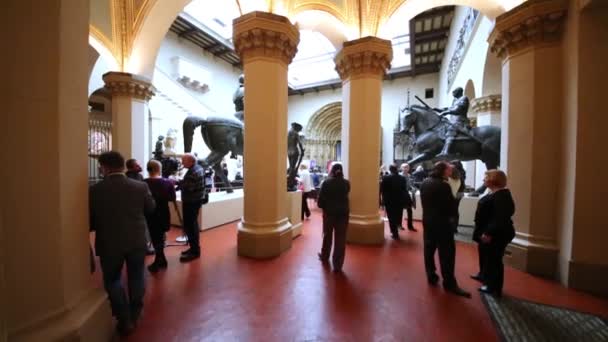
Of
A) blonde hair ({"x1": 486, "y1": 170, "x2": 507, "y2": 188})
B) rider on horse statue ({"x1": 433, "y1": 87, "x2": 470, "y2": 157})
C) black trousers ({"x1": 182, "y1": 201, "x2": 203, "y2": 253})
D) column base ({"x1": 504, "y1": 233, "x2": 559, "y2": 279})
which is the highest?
rider on horse statue ({"x1": 433, "y1": 87, "x2": 470, "y2": 157})

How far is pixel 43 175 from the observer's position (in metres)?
1.51

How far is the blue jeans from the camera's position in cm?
200

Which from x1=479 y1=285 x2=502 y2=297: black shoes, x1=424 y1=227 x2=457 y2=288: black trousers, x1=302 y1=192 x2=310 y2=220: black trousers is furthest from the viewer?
x1=302 y1=192 x2=310 y2=220: black trousers

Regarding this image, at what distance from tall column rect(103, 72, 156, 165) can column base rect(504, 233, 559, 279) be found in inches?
291

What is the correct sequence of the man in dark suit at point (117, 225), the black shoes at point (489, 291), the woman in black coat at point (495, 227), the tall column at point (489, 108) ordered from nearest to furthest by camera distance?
the man in dark suit at point (117, 225), the woman in black coat at point (495, 227), the black shoes at point (489, 291), the tall column at point (489, 108)

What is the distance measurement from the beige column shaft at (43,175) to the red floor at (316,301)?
0.79 metres

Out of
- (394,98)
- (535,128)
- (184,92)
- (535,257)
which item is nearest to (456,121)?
(535,128)

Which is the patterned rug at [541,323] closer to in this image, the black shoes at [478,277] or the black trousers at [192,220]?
the black shoes at [478,277]

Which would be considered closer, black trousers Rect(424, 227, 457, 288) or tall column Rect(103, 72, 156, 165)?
black trousers Rect(424, 227, 457, 288)

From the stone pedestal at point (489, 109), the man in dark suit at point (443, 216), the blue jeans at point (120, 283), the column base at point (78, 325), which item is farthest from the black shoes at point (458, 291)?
the stone pedestal at point (489, 109)

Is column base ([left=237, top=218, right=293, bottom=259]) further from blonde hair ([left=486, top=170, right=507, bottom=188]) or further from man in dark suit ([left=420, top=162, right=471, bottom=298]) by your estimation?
blonde hair ([left=486, top=170, right=507, bottom=188])

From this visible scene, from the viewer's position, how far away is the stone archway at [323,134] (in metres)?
20.2

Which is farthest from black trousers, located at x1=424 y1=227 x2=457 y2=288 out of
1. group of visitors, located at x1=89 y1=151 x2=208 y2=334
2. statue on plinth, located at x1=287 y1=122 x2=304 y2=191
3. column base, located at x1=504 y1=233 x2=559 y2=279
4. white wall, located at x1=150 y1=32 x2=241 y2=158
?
white wall, located at x1=150 y1=32 x2=241 y2=158

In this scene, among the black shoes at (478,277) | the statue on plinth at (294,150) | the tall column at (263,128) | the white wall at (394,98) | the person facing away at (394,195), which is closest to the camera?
the black shoes at (478,277)
